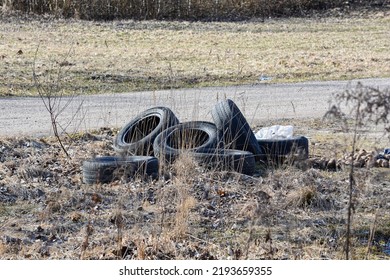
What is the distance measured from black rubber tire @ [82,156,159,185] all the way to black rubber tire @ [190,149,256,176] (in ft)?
1.56

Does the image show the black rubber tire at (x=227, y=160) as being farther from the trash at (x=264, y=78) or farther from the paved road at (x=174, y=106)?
the trash at (x=264, y=78)

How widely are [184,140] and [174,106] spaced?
11.6 feet

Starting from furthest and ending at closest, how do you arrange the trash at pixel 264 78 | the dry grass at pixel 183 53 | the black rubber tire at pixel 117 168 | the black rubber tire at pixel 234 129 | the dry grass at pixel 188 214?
the trash at pixel 264 78
the dry grass at pixel 183 53
the black rubber tire at pixel 234 129
the black rubber tire at pixel 117 168
the dry grass at pixel 188 214

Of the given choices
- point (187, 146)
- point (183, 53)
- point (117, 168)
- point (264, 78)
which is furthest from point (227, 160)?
point (183, 53)

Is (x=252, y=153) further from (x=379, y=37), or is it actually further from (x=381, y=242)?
(x=379, y=37)

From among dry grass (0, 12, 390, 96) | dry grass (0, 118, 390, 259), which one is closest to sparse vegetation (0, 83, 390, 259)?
dry grass (0, 118, 390, 259)

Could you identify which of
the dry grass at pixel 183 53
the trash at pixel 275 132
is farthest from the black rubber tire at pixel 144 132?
the dry grass at pixel 183 53

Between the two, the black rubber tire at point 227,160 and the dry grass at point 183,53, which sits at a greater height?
the dry grass at point 183,53

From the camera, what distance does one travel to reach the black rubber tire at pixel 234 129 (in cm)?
933

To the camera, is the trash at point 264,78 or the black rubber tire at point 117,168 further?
the trash at point 264,78

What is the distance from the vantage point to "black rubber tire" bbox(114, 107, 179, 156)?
30.8ft

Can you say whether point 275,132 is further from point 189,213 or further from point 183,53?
point 183,53

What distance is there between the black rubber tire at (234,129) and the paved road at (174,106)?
156cm

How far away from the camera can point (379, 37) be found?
2358 centimetres
